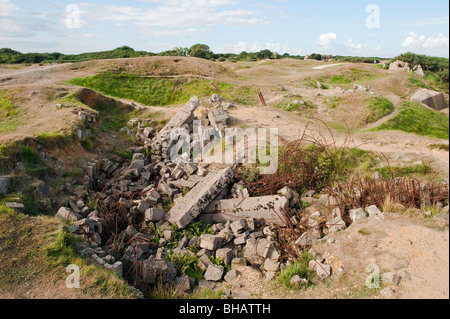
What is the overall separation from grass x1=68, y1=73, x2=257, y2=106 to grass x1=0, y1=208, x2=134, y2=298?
11285 mm

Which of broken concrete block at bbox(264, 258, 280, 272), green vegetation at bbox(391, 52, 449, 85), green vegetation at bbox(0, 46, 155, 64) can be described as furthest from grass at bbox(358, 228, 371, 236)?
green vegetation at bbox(391, 52, 449, 85)

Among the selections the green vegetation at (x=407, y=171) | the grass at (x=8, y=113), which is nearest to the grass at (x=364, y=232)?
the green vegetation at (x=407, y=171)

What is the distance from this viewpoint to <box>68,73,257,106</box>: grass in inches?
655

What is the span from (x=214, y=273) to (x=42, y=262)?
2798 millimetres

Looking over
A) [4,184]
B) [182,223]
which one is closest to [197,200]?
[182,223]

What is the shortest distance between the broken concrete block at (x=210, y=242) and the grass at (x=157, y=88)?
10.1m

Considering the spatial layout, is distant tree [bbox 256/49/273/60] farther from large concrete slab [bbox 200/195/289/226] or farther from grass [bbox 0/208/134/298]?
grass [bbox 0/208/134/298]

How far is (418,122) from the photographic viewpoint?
13.2 metres

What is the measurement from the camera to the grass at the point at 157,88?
54.6ft

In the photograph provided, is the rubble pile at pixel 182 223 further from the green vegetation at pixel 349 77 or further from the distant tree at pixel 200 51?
the distant tree at pixel 200 51

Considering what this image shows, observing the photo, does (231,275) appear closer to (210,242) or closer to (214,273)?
(214,273)

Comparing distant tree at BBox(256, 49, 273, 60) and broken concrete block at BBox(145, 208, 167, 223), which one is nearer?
broken concrete block at BBox(145, 208, 167, 223)
